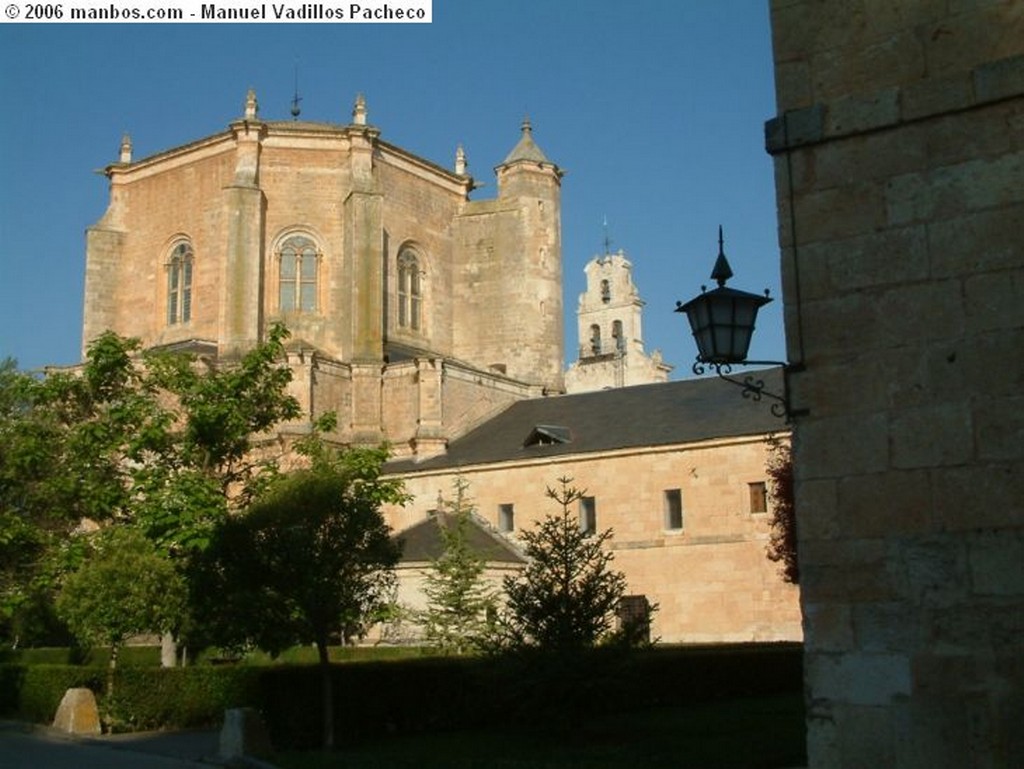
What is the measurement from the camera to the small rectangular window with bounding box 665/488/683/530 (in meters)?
32.4

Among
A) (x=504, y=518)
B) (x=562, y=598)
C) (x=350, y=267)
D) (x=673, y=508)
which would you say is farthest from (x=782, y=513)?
(x=350, y=267)

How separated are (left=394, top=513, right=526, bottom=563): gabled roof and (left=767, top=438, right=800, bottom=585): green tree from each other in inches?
253

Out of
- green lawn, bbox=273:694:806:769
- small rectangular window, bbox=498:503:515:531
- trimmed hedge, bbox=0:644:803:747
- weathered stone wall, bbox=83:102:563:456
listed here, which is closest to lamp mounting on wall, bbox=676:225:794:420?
green lawn, bbox=273:694:806:769

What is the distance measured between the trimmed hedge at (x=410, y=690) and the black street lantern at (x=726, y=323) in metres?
6.65

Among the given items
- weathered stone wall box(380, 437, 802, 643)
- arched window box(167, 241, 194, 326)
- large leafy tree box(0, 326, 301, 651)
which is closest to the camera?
large leafy tree box(0, 326, 301, 651)

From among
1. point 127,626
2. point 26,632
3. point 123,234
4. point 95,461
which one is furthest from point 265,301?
point 127,626

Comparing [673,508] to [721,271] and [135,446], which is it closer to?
[135,446]

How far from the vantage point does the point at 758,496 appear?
31.1 m

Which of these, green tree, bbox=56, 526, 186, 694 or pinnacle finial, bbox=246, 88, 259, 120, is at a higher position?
pinnacle finial, bbox=246, 88, 259, 120

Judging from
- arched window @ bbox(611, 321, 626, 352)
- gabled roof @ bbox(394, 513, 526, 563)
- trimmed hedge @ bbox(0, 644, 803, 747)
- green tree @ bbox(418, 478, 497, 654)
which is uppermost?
arched window @ bbox(611, 321, 626, 352)

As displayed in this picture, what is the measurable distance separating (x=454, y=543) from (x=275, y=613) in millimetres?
8923

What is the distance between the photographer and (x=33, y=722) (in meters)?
19.7

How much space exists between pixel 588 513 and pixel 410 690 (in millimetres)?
17677

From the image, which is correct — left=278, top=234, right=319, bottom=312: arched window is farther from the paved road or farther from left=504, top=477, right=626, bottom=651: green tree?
left=504, top=477, right=626, bottom=651: green tree
